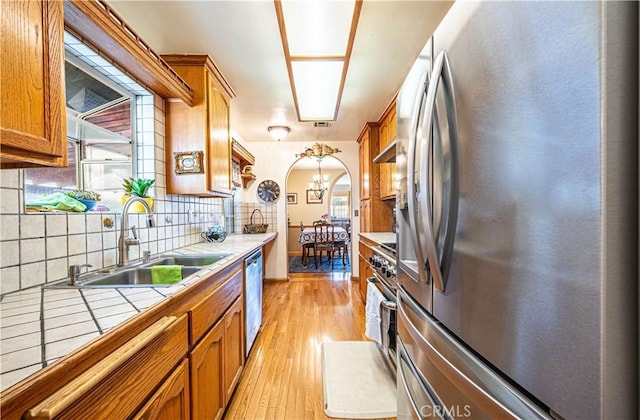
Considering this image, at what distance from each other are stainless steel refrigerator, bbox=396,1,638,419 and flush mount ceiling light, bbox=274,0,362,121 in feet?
2.76

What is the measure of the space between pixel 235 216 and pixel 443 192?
12.6 ft

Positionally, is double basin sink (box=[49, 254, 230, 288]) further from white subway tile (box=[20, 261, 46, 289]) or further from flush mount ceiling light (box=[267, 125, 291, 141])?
flush mount ceiling light (box=[267, 125, 291, 141])

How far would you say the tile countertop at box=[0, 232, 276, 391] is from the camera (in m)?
0.53

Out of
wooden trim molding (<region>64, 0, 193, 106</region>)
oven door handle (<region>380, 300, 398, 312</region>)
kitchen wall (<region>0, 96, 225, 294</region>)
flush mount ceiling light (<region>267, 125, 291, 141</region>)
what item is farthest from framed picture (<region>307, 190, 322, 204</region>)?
oven door handle (<region>380, 300, 398, 312</region>)

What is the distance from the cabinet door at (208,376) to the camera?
3.47 ft

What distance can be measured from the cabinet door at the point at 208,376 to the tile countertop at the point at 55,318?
0.33 metres

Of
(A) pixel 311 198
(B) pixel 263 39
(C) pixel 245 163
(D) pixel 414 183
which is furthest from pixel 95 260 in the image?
(A) pixel 311 198

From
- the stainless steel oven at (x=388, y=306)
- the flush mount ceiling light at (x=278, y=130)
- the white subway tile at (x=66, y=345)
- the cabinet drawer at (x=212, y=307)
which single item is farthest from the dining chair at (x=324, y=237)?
the white subway tile at (x=66, y=345)

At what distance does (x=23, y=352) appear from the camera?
0.55 meters

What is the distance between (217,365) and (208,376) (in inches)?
4.8

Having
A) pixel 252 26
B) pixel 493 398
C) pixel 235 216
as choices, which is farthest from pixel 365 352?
pixel 235 216

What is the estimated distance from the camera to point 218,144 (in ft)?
7.40

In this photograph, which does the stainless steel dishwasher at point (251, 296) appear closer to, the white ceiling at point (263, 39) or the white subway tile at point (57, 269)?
the white subway tile at point (57, 269)

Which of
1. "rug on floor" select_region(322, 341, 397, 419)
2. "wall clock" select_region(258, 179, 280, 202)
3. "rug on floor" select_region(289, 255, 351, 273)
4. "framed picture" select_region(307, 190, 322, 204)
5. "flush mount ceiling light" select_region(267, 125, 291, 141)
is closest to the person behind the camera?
"rug on floor" select_region(322, 341, 397, 419)
